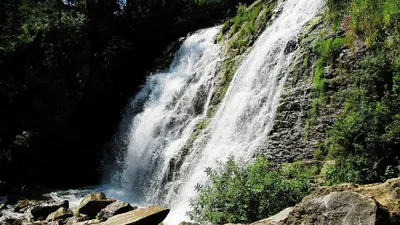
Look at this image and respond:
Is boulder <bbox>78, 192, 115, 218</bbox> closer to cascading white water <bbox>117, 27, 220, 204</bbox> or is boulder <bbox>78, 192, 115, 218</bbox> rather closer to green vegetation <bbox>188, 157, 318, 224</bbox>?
cascading white water <bbox>117, 27, 220, 204</bbox>

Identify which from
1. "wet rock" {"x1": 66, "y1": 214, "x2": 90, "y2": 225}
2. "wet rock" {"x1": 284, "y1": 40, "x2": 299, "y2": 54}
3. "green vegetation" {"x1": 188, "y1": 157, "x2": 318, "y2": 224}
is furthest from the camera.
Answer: "wet rock" {"x1": 284, "y1": 40, "x2": 299, "y2": 54}

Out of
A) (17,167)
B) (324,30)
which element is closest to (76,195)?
(17,167)

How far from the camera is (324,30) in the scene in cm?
1210

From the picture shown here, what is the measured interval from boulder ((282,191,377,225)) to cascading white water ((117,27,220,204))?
32.4ft

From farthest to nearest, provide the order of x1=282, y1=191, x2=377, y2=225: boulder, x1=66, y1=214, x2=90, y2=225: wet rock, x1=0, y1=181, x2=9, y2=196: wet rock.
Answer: x1=0, y1=181, x2=9, y2=196: wet rock
x1=66, y1=214, x2=90, y2=225: wet rock
x1=282, y1=191, x2=377, y2=225: boulder

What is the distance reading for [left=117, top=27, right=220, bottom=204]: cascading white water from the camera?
51.2ft

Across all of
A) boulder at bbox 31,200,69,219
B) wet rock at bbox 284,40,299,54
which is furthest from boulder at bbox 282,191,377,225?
boulder at bbox 31,200,69,219

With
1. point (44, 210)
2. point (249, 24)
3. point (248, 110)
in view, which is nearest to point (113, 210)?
point (44, 210)

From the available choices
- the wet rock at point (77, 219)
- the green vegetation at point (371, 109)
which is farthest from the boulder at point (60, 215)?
the green vegetation at point (371, 109)

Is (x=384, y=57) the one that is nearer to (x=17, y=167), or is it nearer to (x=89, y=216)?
(x=89, y=216)

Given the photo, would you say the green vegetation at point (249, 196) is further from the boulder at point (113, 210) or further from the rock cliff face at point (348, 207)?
the boulder at point (113, 210)

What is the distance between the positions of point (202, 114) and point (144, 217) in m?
6.96

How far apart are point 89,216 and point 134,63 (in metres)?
13.8

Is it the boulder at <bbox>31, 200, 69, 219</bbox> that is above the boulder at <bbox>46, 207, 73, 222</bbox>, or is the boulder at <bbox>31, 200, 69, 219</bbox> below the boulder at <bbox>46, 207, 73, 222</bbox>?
above
